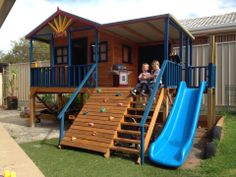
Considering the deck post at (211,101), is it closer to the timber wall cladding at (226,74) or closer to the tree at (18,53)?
the timber wall cladding at (226,74)

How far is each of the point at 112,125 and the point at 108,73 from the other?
13.5 feet

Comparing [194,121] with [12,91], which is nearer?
[194,121]

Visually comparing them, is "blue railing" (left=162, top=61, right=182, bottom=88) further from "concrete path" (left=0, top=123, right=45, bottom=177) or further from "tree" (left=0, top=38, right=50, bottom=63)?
"tree" (left=0, top=38, right=50, bottom=63)

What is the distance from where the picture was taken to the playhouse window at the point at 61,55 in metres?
12.5

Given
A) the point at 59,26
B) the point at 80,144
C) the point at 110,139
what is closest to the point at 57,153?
the point at 80,144

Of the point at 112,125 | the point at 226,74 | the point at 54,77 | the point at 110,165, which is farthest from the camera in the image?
the point at 226,74

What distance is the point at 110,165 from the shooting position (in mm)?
6078

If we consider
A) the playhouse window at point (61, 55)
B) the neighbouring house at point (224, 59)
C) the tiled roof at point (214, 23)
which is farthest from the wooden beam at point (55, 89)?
the tiled roof at point (214, 23)

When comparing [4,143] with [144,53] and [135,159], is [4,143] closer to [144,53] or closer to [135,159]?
[135,159]

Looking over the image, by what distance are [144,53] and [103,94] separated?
4.43 meters

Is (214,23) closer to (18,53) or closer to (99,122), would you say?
(99,122)

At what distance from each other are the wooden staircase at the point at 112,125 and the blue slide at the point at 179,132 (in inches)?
14.4

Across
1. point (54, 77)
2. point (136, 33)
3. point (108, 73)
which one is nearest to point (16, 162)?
point (54, 77)

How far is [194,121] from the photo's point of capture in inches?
277
